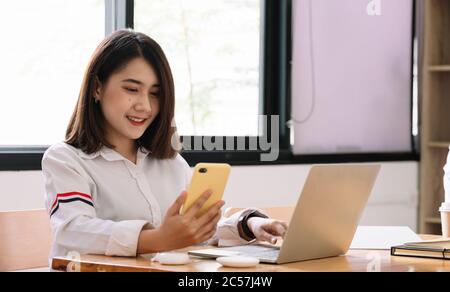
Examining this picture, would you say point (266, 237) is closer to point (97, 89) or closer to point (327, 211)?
point (327, 211)

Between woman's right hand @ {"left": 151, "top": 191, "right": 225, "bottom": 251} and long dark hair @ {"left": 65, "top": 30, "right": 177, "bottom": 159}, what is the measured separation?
41 centimetres

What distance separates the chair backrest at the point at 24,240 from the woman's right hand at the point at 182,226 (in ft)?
1.77

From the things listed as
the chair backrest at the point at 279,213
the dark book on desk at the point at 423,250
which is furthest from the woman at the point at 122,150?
the chair backrest at the point at 279,213

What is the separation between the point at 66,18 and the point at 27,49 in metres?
0.22

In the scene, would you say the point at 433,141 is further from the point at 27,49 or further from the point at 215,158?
the point at 27,49

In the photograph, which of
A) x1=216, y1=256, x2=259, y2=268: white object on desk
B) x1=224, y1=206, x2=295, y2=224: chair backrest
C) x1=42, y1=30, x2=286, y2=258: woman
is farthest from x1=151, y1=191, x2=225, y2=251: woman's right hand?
x1=224, y1=206, x2=295, y2=224: chair backrest

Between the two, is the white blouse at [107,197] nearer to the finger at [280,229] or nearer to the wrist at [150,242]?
the wrist at [150,242]

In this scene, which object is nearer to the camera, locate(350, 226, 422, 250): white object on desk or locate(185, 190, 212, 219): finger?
locate(185, 190, 212, 219): finger

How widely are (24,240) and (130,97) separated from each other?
18.5 inches

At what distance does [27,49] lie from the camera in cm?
320

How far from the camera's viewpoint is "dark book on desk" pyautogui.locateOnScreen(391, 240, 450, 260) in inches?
72.3

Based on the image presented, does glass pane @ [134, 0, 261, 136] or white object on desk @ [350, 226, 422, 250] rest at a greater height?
glass pane @ [134, 0, 261, 136]

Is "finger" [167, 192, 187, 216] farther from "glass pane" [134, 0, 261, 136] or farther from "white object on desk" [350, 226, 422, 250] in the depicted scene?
"glass pane" [134, 0, 261, 136]

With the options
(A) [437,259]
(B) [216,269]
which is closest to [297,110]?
(A) [437,259]
